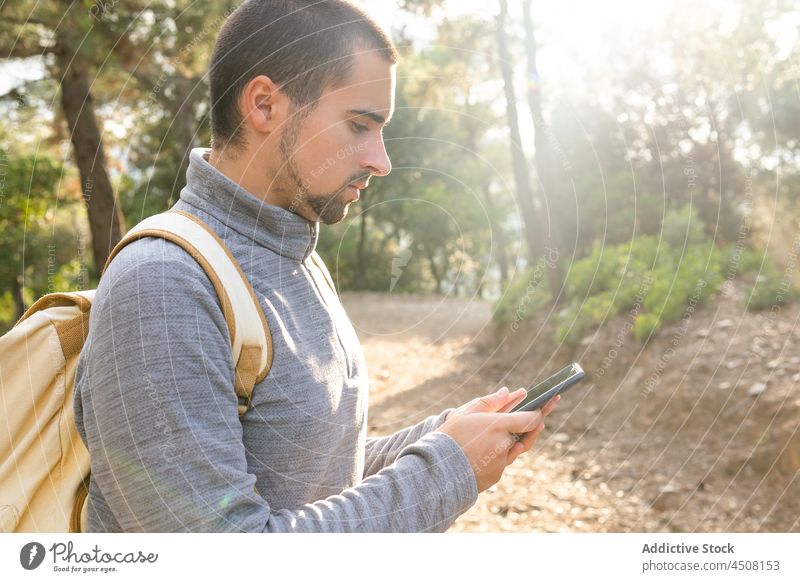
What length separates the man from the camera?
4.01ft

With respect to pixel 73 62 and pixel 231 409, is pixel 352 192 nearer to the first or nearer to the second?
pixel 231 409

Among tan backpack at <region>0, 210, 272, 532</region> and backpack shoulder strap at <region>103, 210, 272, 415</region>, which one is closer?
backpack shoulder strap at <region>103, 210, 272, 415</region>

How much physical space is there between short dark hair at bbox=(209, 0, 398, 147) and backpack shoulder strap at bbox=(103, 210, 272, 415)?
0.99ft

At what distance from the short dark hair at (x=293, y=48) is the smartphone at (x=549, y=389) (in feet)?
2.52

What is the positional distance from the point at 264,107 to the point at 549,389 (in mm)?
841

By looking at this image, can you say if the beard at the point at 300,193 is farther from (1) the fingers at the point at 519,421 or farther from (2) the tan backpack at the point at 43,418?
(1) the fingers at the point at 519,421

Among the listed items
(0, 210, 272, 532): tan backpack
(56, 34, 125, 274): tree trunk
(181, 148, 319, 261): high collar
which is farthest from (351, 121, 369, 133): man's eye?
(56, 34, 125, 274): tree trunk

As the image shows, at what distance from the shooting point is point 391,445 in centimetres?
191

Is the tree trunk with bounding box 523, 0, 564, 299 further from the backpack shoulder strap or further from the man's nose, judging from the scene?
the backpack shoulder strap

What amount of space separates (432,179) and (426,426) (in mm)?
17493

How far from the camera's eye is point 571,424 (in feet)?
21.1

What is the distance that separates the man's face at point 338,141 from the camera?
5.03ft

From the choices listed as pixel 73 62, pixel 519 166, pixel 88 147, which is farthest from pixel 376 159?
pixel 519 166
